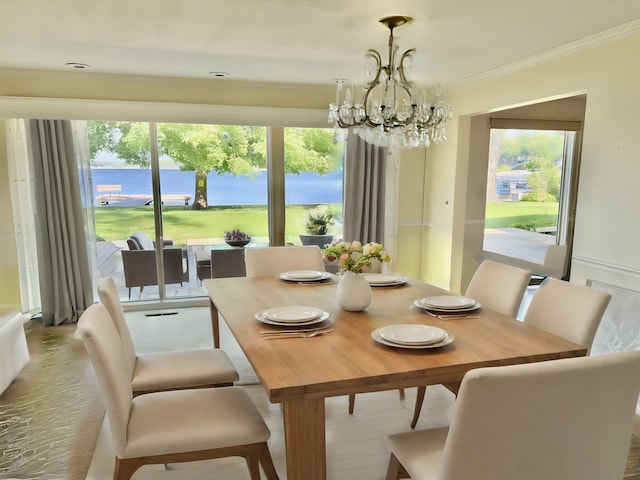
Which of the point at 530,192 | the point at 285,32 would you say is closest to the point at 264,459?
the point at 285,32

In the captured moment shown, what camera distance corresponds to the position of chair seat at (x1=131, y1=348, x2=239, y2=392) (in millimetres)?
2248

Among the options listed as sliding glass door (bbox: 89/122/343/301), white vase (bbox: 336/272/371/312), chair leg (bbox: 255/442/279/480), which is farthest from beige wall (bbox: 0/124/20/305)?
chair leg (bbox: 255/442/279/480)

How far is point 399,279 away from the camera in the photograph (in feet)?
9.53

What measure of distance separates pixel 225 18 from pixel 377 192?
2.90m

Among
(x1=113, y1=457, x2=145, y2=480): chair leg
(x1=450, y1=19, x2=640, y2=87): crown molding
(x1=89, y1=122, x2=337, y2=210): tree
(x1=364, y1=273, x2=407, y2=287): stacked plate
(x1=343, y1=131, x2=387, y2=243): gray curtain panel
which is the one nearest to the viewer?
(x1=113, y1=457, x2=145, y2=480): chair leg

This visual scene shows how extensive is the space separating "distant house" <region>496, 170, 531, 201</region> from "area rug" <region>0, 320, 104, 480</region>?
481 centimetres


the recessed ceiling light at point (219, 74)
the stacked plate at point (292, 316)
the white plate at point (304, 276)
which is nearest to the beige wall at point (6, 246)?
the recessed ceiling light at point (219, 74)

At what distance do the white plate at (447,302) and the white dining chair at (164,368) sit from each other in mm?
1027

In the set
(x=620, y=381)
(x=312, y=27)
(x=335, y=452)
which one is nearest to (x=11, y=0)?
(x=312, y=27)

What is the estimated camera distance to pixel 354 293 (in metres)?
2.29

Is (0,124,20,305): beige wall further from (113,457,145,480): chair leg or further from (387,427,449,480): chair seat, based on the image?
(387,427,449,480): chair seat

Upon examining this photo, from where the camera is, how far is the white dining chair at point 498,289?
8.41 feet

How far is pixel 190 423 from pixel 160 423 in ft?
0.38

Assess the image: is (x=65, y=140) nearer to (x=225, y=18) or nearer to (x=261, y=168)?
(x=261, y=168)
